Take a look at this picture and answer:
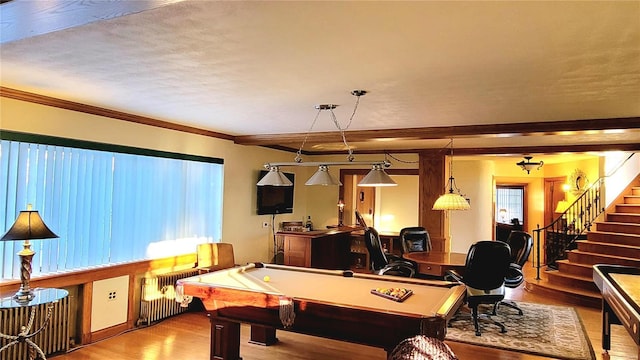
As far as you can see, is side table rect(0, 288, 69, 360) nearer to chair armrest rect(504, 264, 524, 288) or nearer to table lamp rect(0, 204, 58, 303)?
table lamp rect(0, 204, 58, 303)

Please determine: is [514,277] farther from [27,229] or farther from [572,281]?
[27,229]

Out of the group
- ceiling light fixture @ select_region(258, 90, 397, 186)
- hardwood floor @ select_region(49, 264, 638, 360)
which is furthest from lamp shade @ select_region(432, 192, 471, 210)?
ceiling light fixture @ select_region(258, 90, 397, 186)

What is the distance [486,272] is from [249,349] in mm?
2779

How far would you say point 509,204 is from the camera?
12586 millimetres

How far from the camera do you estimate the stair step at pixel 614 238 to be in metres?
6.86

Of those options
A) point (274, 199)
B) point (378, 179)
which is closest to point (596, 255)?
point (378, 179)

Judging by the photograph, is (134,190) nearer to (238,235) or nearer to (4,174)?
(4,174)

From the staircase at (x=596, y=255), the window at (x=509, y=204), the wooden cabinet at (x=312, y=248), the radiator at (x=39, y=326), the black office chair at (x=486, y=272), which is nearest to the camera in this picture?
the radiator at (x=39, y=326)

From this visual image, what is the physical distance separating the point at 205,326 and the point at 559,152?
6.25m

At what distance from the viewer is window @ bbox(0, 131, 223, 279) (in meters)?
3.89

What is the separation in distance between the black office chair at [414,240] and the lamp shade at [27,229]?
476cm

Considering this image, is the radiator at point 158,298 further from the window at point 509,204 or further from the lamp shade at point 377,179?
the window at point 509,204

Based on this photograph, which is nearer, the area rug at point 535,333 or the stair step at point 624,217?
the area rug at point 535,333

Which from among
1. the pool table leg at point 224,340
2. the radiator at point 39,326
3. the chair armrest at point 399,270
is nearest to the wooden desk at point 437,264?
the chair armrest at point 399,270
